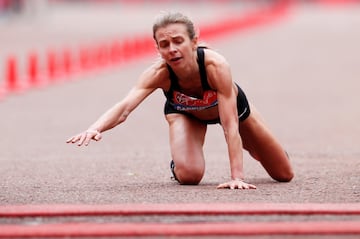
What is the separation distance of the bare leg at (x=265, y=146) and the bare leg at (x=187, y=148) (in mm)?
406

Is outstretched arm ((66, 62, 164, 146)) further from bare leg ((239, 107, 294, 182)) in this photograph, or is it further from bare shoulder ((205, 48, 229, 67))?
bare leg ((239, 107, 294, 182))

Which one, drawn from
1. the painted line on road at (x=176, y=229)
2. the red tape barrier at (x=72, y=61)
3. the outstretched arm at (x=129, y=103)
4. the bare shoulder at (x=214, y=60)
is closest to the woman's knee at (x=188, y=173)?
the outstretched arm at (x=129, y=103)

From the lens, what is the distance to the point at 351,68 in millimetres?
30547

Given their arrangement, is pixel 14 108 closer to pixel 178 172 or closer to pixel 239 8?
pixel 178 172

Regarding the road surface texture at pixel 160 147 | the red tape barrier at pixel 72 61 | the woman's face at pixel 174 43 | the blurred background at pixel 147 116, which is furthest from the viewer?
the red tape barrier at pixel 72 61

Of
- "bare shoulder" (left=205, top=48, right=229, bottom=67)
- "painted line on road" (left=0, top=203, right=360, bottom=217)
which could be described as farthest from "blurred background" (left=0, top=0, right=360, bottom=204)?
"bare shoulder" (left=205, top=48, right=229, bottom=67)

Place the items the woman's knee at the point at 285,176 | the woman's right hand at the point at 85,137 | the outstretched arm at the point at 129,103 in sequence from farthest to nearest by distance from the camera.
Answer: the woman's knee at the point at 285,176 < the outstretched arm at the point at 129,103 < the woman's right hand at the point at 85,137

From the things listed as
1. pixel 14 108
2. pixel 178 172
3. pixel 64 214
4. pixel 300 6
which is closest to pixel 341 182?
pixel 178 172

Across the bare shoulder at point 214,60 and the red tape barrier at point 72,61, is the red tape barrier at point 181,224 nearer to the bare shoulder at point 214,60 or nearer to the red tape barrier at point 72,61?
the bare shoulder at point 214,60

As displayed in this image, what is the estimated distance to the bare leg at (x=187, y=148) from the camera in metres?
9.89

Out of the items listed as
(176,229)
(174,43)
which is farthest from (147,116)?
(176,229)

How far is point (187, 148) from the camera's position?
9961 millimetres

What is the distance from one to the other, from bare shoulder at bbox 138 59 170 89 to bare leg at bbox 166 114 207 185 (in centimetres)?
50

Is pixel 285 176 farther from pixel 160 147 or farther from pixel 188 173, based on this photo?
pixel 160 147
